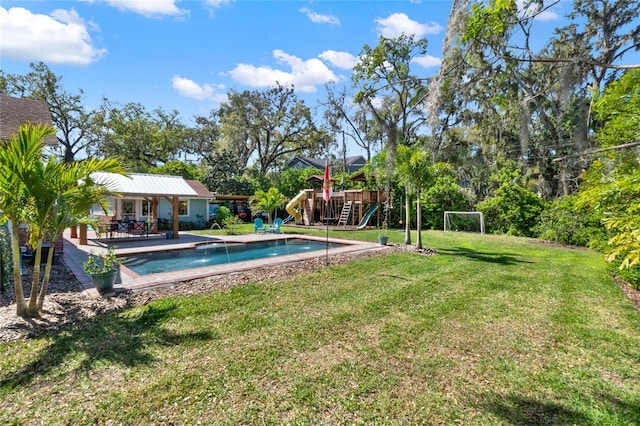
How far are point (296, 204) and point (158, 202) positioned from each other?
8.12 meters

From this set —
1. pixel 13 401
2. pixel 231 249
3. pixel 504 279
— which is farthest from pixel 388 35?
pixel 13 401

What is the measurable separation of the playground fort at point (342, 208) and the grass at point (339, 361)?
13399 mm

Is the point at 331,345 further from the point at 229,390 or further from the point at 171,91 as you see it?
the point at 171,91

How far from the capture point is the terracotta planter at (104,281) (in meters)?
5.21

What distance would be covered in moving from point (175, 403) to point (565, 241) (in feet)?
47.4

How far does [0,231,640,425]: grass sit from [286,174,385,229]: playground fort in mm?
13399

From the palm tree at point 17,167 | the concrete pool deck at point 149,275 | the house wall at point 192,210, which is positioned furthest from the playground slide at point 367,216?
the palm tree at point 17,167

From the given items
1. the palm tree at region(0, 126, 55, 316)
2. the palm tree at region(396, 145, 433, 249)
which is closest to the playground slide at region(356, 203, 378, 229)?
the palm tree at region(396, 145, 433, 249)

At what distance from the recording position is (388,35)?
23.9m

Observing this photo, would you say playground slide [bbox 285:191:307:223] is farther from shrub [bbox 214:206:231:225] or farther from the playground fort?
shrub [bbox 214:206:231:225]

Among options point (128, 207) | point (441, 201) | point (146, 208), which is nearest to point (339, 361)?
point (441, 201)

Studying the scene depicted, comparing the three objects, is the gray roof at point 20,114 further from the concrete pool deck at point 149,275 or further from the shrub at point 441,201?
the shrub at point 441,201

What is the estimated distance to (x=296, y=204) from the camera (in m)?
20.8

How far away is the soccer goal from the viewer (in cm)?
1659
